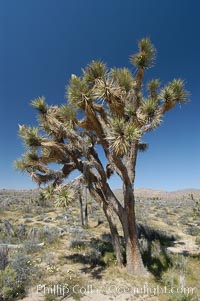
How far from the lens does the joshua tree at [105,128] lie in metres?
7.56

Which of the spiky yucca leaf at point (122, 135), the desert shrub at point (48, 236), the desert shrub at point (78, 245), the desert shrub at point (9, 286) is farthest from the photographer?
the desert shrub at point (48, 236)

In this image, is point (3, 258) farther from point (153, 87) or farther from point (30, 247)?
point (153, 87)

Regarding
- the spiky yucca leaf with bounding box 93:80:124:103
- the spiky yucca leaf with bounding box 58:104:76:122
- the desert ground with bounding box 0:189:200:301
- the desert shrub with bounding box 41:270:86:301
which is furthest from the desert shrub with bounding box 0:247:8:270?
the spiky yucca leaf with bounding box 93:80:124:103

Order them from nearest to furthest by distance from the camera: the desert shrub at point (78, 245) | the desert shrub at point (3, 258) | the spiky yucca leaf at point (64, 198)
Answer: the spiky yucca leaf at point (64, 198), the desert shrub at point (3, 258), the desert shrub at point (78, 245)

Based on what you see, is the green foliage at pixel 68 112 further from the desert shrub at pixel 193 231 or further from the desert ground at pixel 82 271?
the desert shrub at pixel 193 231

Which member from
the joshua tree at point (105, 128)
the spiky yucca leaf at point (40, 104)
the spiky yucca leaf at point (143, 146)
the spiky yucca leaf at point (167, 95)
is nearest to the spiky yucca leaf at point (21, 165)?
the joshua tree at point (105, 128)

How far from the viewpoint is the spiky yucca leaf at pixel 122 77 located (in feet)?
26.5

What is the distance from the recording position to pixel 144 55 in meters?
8.38

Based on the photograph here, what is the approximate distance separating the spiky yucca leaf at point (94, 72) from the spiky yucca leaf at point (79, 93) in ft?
1.93

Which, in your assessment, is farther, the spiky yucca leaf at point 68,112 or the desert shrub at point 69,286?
the spiky yucca leaf at point 68,112

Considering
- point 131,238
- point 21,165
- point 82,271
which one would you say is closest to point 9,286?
point 82,271

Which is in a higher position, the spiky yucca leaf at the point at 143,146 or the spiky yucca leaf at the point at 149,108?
the spiky yucca leaf at the point at 149,108

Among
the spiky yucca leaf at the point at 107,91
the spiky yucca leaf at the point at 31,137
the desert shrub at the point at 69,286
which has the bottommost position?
the desert shrub at the point at 69,286

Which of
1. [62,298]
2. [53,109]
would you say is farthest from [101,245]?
[53,109]
